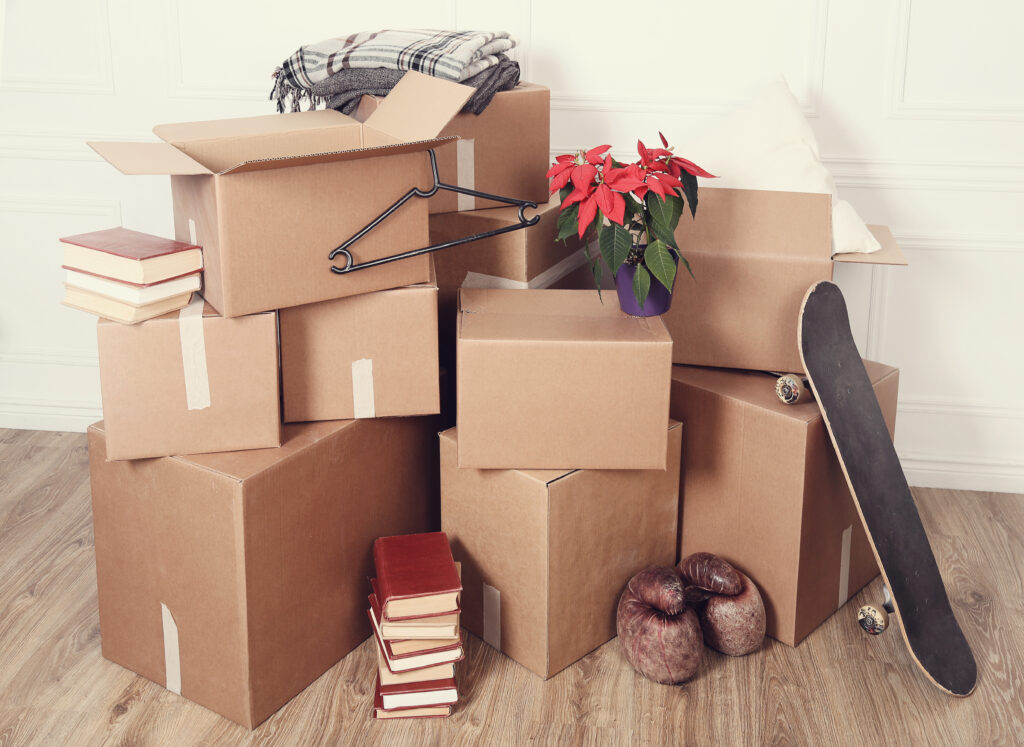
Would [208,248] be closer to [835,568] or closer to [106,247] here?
[106,247]

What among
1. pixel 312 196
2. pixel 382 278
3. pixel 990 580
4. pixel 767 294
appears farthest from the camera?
pixel 990 580

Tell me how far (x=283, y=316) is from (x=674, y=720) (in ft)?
3.15

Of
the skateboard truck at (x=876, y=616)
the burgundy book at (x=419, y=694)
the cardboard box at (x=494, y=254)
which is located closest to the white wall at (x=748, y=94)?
the cardboard box at (x=494, y=254)

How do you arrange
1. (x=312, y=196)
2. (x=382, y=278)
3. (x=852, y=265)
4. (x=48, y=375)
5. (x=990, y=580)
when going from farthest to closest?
(x=48, y=375), (x=852, y=265), (x=990, y=580), (x=382, y=278), (x=312, y=196)

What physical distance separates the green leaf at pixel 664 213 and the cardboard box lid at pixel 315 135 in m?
0.37

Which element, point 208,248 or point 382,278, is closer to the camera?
point 208,248

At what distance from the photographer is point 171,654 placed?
1.73 metres

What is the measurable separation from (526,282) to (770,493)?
2.05ft

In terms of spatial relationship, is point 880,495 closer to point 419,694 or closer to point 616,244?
point 616,244

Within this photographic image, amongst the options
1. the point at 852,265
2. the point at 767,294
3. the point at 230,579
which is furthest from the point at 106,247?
the point at 852,265

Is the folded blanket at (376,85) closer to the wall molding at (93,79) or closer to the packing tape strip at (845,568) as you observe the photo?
the wall molding at (93,79)

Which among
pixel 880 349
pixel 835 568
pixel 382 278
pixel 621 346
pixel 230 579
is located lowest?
pixel 835 568

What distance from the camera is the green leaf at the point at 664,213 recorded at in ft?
5.43

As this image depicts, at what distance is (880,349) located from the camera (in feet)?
8.20
